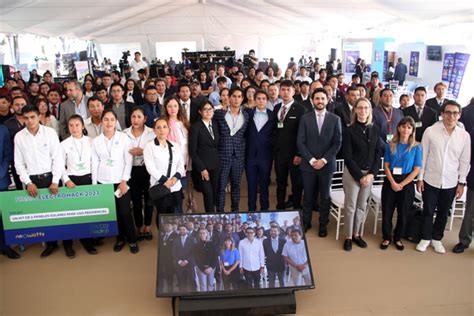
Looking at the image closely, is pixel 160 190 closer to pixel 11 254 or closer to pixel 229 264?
pixel 229 264

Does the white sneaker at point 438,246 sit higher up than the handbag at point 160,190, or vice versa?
the handbag at point 160,190

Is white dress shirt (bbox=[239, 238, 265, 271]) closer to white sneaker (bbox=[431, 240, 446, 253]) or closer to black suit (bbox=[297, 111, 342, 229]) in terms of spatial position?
black suit (bbox=[297, 111, 342, 229])

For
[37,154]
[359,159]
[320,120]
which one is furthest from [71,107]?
[359,159]

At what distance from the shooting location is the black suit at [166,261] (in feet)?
8.59

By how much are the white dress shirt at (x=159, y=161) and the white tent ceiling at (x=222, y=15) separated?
21.1 ft

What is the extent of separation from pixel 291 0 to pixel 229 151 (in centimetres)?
719

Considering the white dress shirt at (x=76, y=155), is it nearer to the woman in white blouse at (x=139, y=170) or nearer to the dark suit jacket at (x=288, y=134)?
the woman in white blouse at (x=139, y=170)

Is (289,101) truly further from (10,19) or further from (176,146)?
(10,19)

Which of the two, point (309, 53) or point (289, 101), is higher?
point (309, 53)

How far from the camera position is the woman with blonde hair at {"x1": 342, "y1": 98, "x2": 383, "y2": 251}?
3.43 meters

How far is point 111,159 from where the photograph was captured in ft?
11.0

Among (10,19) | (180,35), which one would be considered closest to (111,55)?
(180,35)

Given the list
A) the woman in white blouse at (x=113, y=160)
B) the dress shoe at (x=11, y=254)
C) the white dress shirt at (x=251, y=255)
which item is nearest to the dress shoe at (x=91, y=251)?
the woman in white blouse at (x=113, y=160)

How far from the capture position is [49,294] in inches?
117
